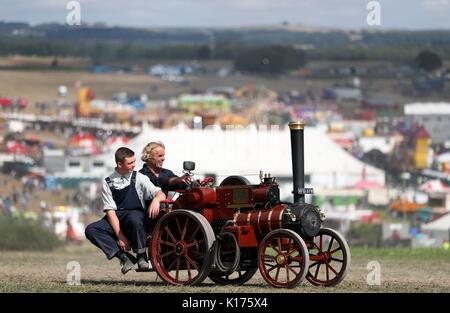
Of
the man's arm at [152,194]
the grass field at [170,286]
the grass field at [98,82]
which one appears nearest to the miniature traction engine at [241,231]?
the man's arm at [152,194]

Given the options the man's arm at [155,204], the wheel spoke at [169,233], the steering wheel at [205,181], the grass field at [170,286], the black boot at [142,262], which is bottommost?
the grass field at [170,286]

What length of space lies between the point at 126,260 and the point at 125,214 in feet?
1.44

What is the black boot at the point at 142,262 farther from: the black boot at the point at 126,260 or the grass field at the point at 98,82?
the grass field at the point at 98,82

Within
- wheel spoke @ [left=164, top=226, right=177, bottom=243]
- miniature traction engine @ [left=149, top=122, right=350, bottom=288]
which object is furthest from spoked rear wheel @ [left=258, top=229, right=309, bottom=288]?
wheel spoke @ [left=164, top=226, right=177, bottom=243]

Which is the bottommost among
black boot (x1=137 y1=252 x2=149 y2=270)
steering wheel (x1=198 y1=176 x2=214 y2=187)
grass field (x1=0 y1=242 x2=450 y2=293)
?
grass field (x1=0 y1=242 x2=450 y2=293)

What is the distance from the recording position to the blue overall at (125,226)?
14.4m

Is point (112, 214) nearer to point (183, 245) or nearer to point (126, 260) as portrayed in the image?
point (126, 260)

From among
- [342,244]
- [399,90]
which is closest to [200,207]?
[342,244]

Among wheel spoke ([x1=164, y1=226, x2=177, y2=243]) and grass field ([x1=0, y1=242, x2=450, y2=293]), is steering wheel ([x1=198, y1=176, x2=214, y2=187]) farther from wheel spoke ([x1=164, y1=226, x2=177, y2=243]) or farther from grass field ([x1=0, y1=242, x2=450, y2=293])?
grass field ([x1=0, y1=242, x2=450, y2=293])

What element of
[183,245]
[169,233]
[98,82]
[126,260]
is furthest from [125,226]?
[98,82]

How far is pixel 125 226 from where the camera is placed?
14.5 metres

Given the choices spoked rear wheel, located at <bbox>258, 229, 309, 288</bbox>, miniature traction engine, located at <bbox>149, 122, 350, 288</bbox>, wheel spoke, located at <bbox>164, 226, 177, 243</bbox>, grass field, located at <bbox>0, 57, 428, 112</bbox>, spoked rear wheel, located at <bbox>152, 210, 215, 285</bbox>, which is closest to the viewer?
spoked rear wheel, located at <bbox>258, 229, 309, 288</bbox>

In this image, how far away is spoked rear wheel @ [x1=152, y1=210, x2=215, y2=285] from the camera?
13.9 meters
